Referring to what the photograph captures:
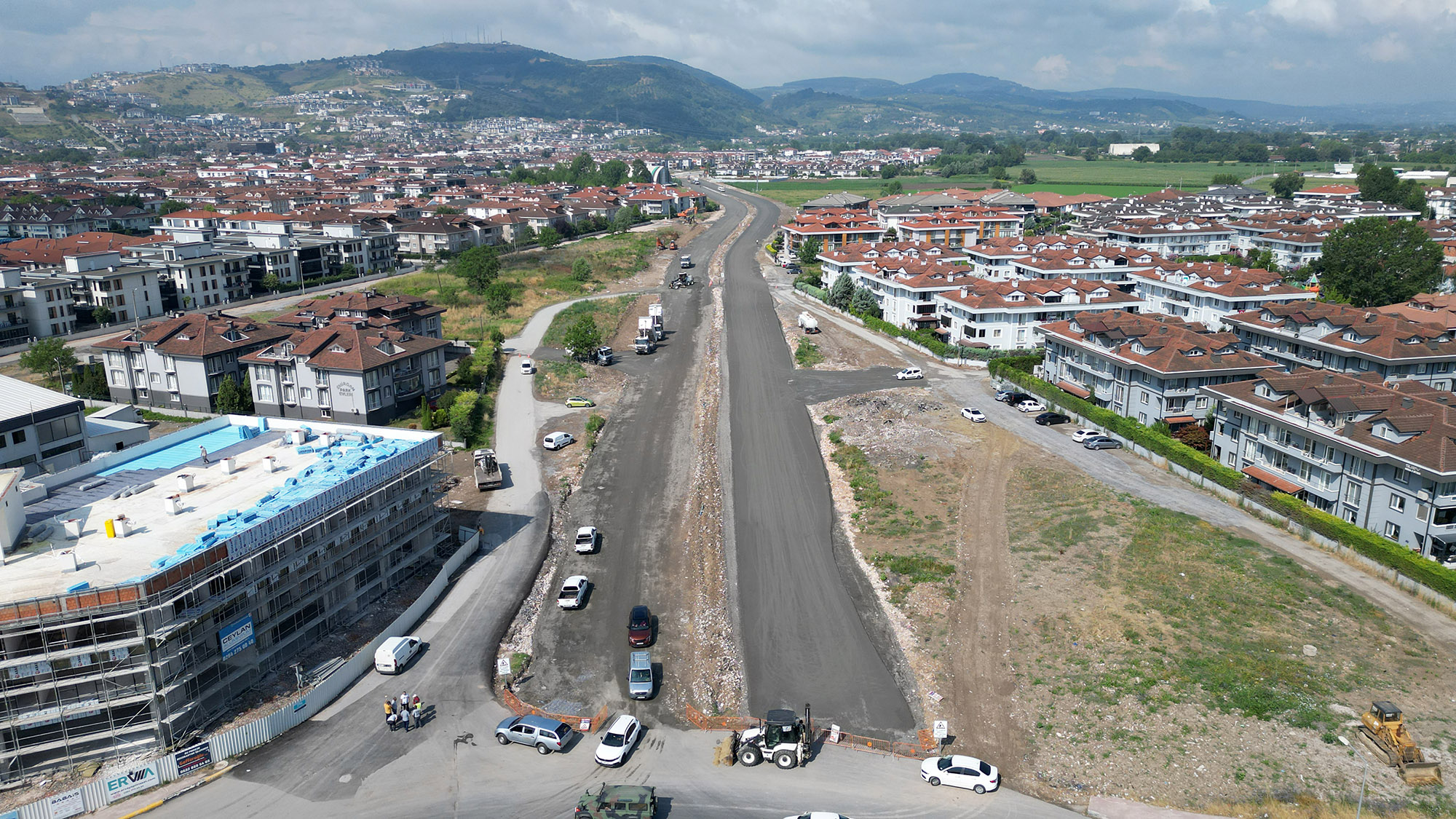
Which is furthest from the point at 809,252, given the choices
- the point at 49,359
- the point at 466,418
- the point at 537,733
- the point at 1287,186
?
the point at 1287,186

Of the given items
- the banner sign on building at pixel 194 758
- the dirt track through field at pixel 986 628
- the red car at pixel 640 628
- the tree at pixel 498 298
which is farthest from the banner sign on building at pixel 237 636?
the tree at pixel 498 298

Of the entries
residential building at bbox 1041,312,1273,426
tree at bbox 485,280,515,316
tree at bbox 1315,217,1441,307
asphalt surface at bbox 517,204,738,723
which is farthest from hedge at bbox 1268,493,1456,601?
tree at bbox 485,280,515,316

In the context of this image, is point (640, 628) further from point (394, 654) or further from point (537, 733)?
point (394, 654)

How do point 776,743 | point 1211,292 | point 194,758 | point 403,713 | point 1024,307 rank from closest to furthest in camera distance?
point 194,758 < point 776,743 < point 403,713 < point 1024,307 < point 1211,292

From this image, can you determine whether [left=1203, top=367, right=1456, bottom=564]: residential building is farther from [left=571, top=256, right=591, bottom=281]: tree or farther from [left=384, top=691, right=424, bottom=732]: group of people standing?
[left=571, top=256, right=591, bottom=281]: tree

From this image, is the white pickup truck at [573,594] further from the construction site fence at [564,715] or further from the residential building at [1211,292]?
the residential building at [1211,292]

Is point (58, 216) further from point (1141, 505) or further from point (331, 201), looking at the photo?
Answer: point (1141, 505)
